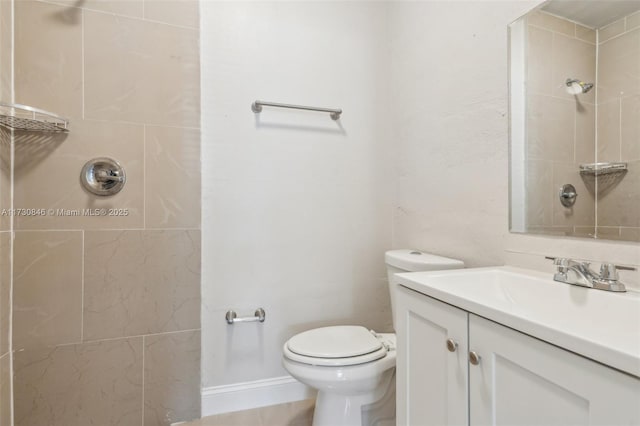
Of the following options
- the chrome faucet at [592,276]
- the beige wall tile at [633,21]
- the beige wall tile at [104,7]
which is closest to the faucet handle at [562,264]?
the chrome faucet at [592,276]

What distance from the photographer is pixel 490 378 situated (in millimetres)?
706

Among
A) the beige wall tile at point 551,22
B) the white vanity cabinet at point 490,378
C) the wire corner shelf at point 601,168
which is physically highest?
the beige wall tile at point 551,22

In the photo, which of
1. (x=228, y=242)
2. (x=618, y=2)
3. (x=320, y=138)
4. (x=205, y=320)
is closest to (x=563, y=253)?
(x=618, y=2)

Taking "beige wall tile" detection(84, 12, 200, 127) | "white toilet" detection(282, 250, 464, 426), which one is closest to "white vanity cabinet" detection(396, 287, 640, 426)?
"white toilet" detection(282, 250, 464, 426)

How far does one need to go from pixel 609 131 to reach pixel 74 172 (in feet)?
6.42

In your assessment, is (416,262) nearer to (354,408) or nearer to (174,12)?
(354,408)

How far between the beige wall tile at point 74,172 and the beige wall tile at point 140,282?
10 centimetres

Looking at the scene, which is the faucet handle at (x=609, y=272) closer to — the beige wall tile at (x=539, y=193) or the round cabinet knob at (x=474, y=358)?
the beige wall tile at (x=539, y=193)

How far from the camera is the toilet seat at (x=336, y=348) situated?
4.06ft

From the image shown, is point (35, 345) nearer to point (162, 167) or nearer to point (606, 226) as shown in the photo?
point (162, 167)

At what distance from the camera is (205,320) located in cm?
159

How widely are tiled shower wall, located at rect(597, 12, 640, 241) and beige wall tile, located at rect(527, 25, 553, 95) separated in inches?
5.7

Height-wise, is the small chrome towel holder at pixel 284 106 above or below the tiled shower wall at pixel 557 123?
above

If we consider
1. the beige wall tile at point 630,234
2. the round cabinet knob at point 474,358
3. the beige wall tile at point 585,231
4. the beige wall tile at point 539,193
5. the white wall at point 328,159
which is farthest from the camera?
the white wall at point 328,159
